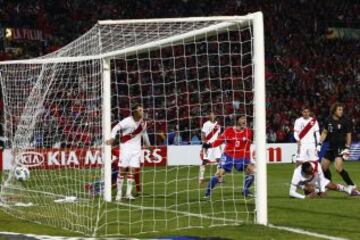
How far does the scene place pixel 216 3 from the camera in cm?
3756

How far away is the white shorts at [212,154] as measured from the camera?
1870 cm

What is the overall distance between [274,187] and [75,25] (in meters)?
18.3

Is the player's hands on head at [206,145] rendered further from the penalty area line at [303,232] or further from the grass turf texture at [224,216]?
the penalty area line at [303,232]

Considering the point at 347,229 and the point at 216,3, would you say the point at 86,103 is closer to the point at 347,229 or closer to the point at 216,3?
the point at 347,229

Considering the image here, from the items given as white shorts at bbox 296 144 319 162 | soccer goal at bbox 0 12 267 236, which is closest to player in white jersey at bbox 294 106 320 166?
white shorts at bbox 296 144 319 162

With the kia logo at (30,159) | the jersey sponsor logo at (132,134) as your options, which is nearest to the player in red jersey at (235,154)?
the jersey sponsor logo at (132,134)

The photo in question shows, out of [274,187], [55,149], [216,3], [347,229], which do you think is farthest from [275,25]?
[347,229]

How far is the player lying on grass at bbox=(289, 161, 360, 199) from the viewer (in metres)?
14.4

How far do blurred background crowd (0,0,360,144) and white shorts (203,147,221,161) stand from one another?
9.31m

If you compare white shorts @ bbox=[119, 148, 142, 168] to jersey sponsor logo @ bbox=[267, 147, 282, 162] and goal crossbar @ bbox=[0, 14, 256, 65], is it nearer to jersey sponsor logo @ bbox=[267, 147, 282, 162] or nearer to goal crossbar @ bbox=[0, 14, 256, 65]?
goal crossbar @ bbox=[0, 14, 256, 65]

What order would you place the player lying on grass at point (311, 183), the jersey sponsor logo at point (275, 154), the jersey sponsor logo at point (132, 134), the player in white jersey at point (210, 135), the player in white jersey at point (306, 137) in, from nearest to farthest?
the player lying on grass at point (311, 183)
the jersey sponsor logo at point (132, 134)
the player in white jersey at point (306, 137)
the player in white jersey at point (210, 135)
the jersey sponsor logo at point (275, 154)

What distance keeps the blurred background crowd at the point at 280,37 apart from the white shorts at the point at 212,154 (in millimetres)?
9312

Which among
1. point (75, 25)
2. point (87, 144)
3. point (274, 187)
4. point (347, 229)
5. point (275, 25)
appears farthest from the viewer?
point (275, 25)

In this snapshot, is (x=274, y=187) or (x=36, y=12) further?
(x=36, y=12)
